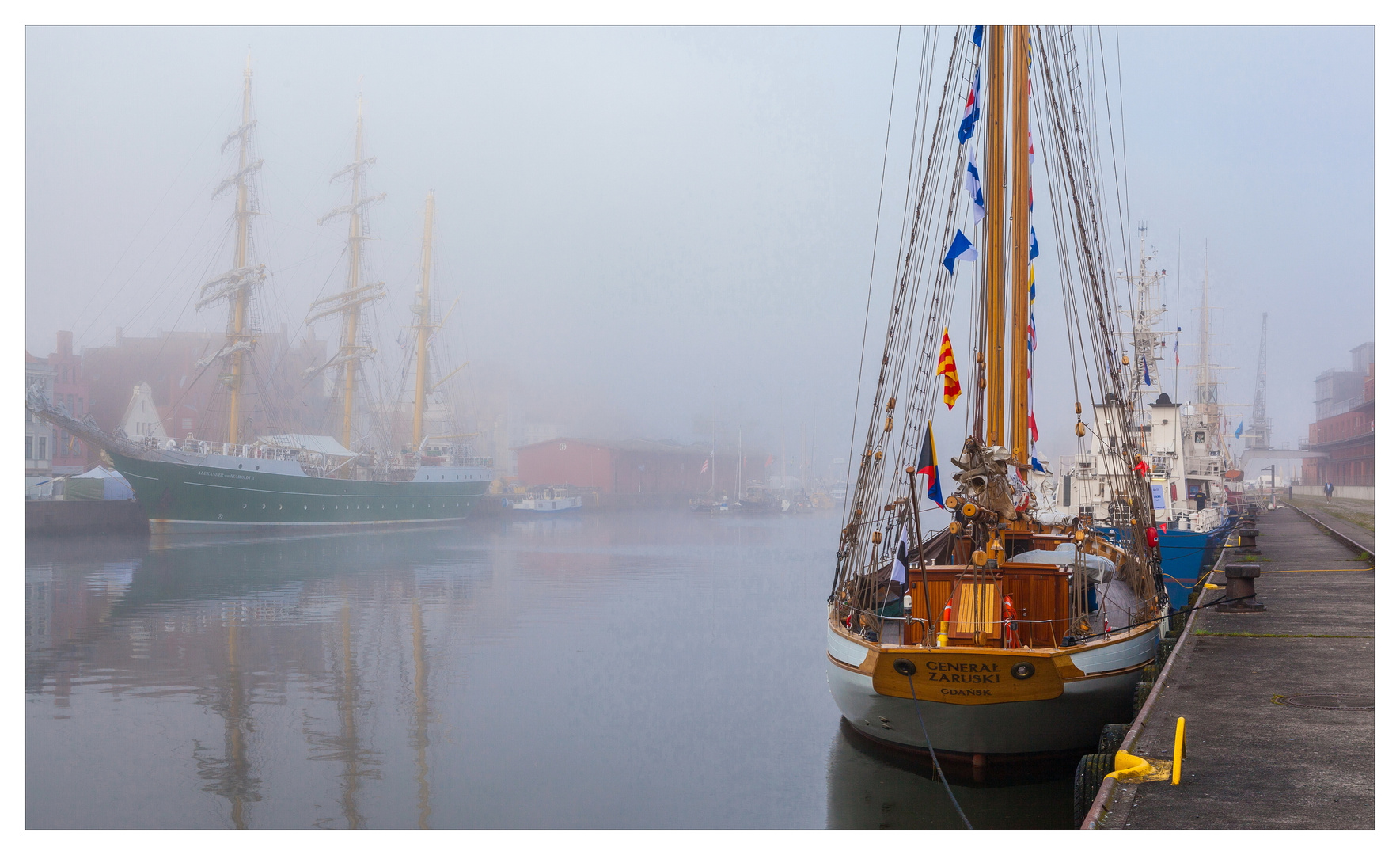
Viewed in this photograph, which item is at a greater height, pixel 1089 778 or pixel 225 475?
pixel 1089 778

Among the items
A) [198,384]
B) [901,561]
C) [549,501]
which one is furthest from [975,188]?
[549,501]

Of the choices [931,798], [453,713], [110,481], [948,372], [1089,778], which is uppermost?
[948,372]

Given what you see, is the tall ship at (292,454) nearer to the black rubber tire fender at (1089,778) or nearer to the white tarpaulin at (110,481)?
the white tarpaulin at (110,481)

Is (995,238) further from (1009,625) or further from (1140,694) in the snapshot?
(1140,694)

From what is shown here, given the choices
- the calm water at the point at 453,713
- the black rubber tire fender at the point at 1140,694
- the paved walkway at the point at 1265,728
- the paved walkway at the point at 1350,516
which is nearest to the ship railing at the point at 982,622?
the black rubber tire fender at the point at 1140,694

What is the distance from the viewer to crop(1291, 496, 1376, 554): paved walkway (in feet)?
90.9

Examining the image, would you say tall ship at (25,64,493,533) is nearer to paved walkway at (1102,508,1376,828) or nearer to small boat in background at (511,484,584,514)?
small boat in background at (511,484,584,514)

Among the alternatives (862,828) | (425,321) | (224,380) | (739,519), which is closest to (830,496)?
(739,519)

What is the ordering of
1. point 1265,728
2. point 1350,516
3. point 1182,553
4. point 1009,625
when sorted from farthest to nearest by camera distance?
point 1350,516 < point 1182,553 < point 1009,625 < point 1265,728

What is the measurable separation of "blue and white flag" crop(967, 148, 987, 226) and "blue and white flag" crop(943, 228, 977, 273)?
0.88m

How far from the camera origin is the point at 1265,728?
340 inches

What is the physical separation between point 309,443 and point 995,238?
70355 mm

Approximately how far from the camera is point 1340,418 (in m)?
40.5

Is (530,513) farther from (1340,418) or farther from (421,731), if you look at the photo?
(421,731)
